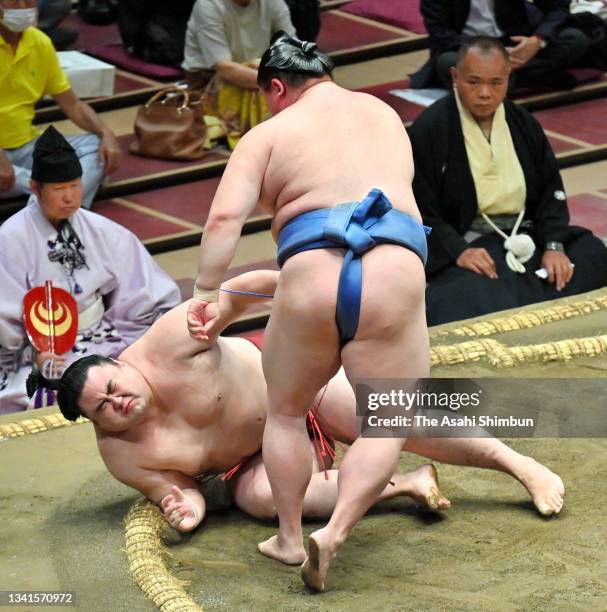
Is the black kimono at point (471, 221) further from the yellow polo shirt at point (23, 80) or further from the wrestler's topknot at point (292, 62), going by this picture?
the wrestler's topknot at point (292, 62)

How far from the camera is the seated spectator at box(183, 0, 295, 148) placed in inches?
208

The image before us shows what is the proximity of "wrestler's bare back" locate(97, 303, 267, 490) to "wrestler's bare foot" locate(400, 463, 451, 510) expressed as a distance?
0.35 meters

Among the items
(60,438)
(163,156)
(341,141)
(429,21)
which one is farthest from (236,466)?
(429,21)

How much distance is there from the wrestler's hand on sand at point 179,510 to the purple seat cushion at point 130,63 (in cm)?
324

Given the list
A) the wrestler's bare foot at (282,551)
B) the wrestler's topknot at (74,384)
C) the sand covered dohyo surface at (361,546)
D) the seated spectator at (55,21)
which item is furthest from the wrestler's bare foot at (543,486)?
the seated spectator at (55,21)

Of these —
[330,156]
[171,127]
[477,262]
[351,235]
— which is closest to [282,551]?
[351,235]

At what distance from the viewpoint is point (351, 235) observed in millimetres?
2654

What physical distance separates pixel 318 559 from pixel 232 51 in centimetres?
310

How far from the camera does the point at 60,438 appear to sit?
11.8 ft

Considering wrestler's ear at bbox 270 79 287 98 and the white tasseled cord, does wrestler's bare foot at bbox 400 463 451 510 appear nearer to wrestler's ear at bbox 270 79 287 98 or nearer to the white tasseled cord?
wrestler's ear at bbox 270 79 287 98

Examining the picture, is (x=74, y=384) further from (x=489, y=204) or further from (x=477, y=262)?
(x=489, y=204)

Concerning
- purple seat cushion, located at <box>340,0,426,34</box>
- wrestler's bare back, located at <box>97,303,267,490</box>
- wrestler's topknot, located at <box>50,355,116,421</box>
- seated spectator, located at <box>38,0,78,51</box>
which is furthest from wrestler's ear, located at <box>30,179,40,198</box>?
purple seat cushion, located at <box>340,0,426,34</box>

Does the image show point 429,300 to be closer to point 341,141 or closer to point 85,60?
point 341,141

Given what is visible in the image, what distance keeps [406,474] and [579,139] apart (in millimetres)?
2924
